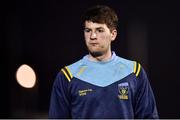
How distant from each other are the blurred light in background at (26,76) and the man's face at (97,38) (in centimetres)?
197

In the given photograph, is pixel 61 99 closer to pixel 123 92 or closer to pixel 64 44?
pixel 123 92

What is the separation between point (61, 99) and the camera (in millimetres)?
2600

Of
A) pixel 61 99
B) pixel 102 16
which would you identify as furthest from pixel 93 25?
pixel 61 99

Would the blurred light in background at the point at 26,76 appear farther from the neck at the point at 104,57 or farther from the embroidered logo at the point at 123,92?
the embroidered logo at the point at 123,92

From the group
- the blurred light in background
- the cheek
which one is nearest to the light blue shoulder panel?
the cheek

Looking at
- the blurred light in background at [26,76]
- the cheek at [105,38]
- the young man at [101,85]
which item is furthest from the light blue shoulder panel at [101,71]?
the blurred light in background at [26,76]

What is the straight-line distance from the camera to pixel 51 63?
4898 millimetres

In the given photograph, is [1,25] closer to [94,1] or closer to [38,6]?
[38,6]

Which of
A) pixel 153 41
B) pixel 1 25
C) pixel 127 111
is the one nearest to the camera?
pixel 127 111

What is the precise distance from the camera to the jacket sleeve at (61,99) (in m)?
2.59

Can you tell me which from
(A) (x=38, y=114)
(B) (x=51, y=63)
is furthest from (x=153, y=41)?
(A) (x=38, y=114)

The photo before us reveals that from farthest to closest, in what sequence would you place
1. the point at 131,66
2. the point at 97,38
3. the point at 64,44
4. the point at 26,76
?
the point at 64,44 → the point at 26,76 → the point at 131,66 → the point at 97,38

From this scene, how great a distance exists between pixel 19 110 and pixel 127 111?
99.3 inches

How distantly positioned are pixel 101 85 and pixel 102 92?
0.04 metres
